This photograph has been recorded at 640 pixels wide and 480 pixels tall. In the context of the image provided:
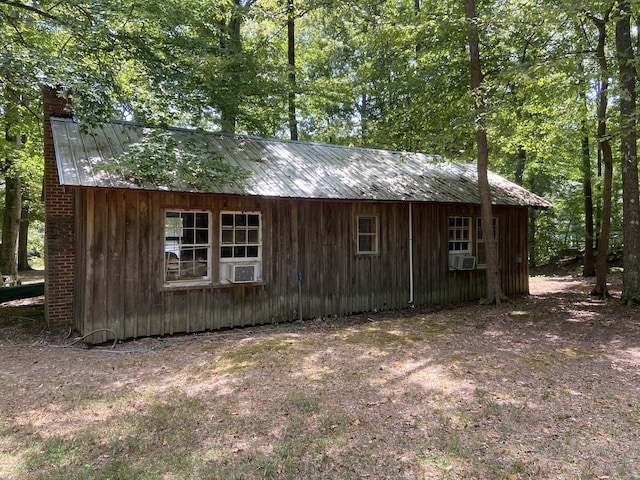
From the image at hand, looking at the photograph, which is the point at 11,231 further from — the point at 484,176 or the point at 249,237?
the point at 484,176

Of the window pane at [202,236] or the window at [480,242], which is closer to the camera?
the window pane at [202,236]

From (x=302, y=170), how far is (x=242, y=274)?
3032 mm

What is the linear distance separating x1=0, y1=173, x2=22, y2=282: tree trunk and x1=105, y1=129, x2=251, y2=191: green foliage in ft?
34.7

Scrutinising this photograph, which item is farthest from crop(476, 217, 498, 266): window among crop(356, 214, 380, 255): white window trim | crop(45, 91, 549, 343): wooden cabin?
crop(356, 214, 380, 255): white window trim

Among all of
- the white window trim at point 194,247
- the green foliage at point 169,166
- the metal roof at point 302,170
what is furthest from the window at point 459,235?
the white window trim at point 194,247

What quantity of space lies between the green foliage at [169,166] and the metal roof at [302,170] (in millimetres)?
147

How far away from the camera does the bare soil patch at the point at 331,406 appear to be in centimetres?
317

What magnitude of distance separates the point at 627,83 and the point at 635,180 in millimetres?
2146

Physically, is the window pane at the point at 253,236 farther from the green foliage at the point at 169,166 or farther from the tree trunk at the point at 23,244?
the tree trunk at the point at 23,244

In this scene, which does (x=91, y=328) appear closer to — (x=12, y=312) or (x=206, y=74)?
(x=12, y=312)

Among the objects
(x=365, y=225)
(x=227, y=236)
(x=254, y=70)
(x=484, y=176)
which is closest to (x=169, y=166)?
(x=227, y=236)

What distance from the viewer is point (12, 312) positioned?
10227mm

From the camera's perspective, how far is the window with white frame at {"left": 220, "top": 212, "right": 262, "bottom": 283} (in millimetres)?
8133

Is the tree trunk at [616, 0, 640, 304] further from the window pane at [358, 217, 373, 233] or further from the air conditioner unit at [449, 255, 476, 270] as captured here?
the window pane at [358, 217, 373, 233]
